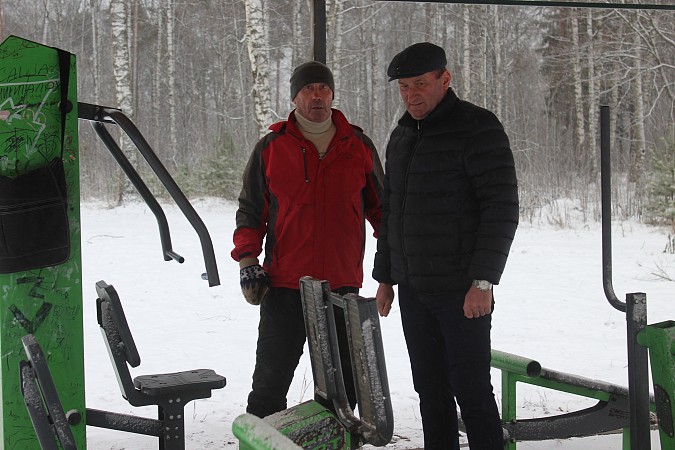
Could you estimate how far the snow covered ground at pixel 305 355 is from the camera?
14.4 feet

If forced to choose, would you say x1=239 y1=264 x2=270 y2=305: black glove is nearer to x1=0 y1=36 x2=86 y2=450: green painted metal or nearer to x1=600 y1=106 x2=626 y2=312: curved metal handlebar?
x1=0 y1=36 x2=86 y2=450: green painted metal

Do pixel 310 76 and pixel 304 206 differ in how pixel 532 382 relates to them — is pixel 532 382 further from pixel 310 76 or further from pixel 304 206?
pixel 310 76

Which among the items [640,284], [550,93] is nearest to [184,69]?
[550,93]

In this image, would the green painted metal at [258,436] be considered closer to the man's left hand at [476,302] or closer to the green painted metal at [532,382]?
the man's left hand at [476,302]

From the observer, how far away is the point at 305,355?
20.7 ft

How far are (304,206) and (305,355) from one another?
3.59m

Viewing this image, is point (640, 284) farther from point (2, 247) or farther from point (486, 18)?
point (486, 18)

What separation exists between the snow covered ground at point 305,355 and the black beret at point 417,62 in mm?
1833

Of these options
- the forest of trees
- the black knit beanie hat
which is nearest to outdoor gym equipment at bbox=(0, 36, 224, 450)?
the black knit beanie hat

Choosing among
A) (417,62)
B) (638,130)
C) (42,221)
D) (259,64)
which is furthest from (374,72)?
(42,221)

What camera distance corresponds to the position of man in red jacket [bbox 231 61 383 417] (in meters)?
2.90

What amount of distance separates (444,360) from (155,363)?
11.2ft

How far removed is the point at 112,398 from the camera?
4.70 metres

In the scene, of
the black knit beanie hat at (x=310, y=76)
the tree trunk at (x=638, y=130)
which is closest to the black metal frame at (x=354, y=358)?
the black knit beanie hat at (x=310, y=76)
